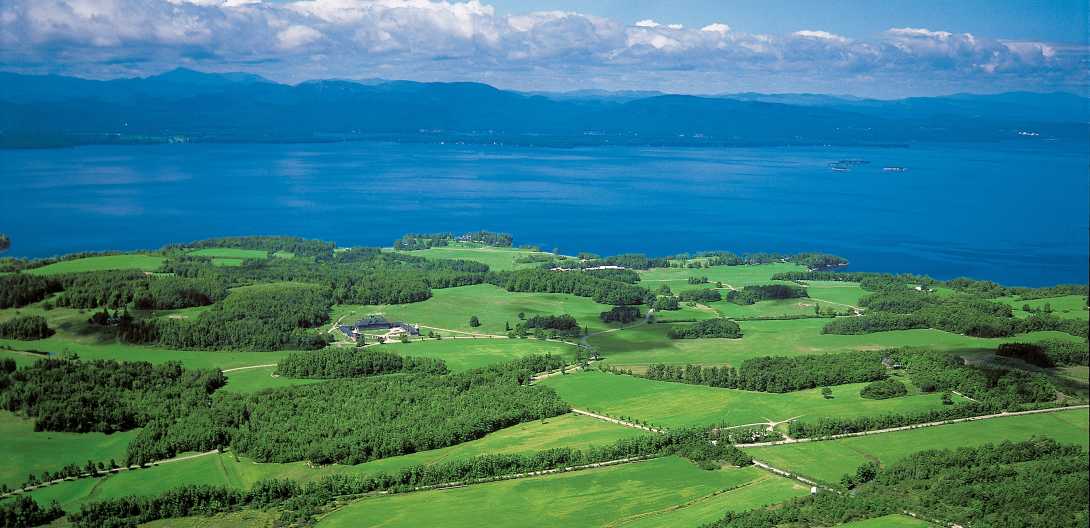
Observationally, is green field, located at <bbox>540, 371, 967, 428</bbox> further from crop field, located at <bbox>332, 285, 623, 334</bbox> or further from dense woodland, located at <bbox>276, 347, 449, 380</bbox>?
crop field, located at <bbox>332, 285, 623, 334</bbox>

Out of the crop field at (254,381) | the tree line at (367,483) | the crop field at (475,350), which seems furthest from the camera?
the crop field at (475,350)

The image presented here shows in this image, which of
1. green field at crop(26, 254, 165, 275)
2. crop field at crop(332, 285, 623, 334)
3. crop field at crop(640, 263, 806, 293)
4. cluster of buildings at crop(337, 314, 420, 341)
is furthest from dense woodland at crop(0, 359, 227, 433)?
crop field at crop(640, 263, 806, 293)

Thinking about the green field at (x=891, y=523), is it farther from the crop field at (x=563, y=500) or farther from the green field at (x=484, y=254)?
the green field at (x=484, y=254)

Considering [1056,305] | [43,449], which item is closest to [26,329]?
[43,449]

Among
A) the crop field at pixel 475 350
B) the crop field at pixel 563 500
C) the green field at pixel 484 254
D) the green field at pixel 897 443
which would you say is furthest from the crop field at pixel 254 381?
the green field at pixel 484 254

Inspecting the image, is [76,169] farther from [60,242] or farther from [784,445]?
[784,445]

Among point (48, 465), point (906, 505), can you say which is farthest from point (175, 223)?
point (906, 505)
